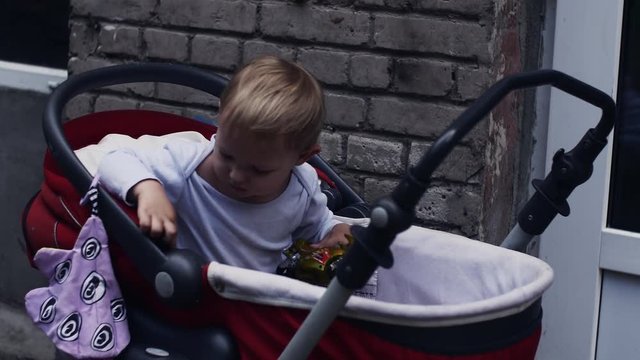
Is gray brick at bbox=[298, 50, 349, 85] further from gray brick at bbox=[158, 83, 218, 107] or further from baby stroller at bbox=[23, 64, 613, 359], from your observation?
baby stroller at bbox=[23, 64, 613, 359]

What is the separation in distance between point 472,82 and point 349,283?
1.40 m

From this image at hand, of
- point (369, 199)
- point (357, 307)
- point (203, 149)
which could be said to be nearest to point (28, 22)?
point (369, 199)

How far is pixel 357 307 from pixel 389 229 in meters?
0.21

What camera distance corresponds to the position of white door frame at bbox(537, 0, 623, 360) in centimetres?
337

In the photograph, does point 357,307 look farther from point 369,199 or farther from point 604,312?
point 604,312

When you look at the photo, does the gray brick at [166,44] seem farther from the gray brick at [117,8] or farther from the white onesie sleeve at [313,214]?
the white onesie sleeve at [313,214]

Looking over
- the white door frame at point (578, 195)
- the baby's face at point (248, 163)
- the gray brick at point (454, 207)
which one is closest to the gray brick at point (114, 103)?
the gray brick at point (454, 207)

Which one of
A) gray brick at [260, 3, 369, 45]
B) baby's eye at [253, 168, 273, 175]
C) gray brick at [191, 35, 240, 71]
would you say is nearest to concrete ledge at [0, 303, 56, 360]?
gray brick at [191, 35, 240, 71]

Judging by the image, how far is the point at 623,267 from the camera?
3.43 metres

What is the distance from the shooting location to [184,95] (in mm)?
3582

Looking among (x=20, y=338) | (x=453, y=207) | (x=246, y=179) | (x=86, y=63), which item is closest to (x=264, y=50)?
(x=86, y=63)

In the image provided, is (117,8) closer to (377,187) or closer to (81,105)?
(81,105)

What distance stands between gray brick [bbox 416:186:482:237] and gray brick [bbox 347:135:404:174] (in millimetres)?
130

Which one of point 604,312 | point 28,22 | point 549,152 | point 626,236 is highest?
point 28,22
